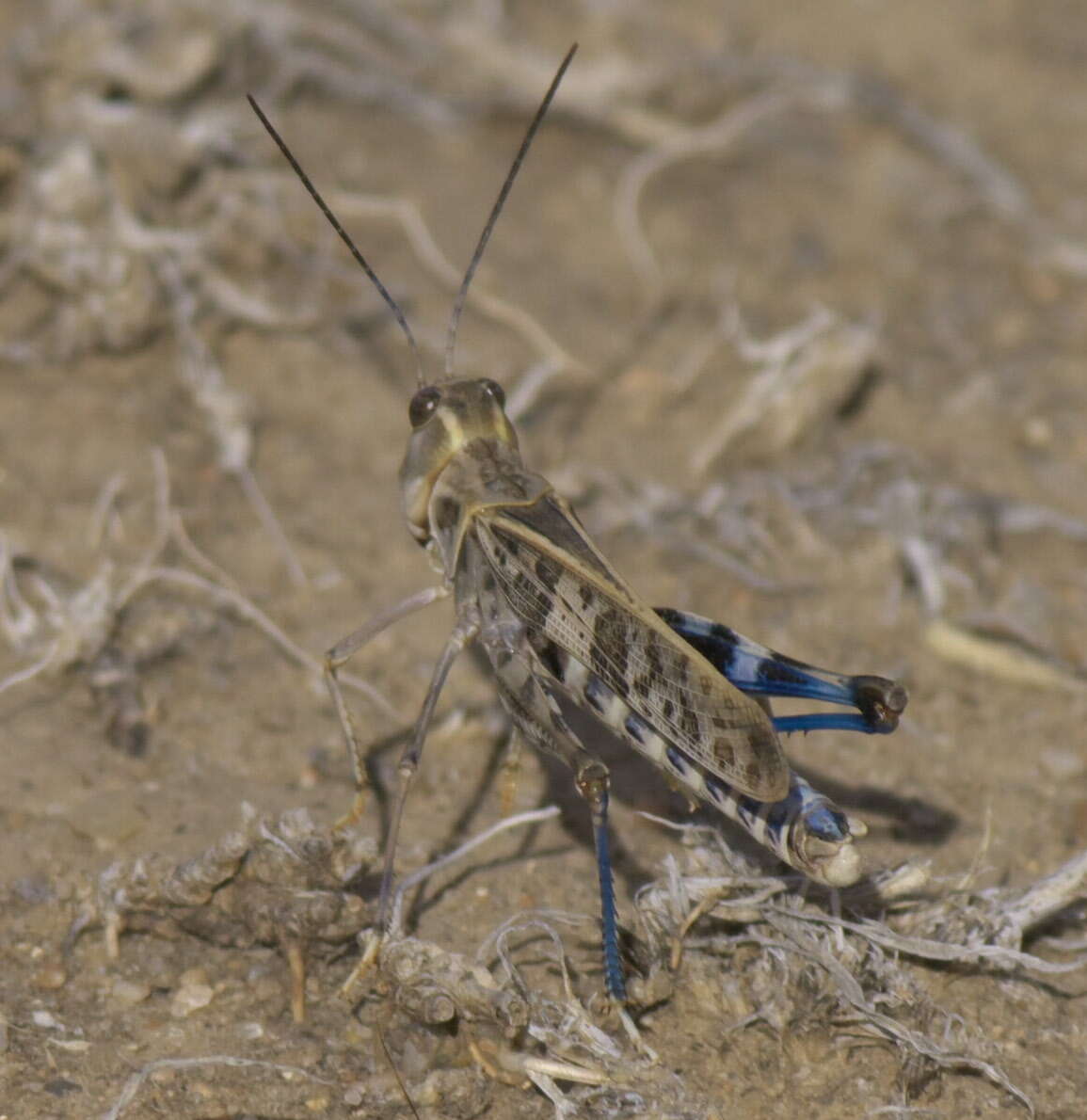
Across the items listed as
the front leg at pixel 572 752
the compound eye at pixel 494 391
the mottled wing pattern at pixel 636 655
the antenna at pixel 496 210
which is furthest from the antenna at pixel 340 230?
the front leg at pixel 572 752

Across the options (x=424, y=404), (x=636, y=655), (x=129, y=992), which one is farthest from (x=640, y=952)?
(x=424, y=404)

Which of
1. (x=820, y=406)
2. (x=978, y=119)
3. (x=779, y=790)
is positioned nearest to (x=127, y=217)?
(x=820, y=406)

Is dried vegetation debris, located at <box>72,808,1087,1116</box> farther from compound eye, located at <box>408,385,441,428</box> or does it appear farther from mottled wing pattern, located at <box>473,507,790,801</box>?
compound eye, located at <box>408,385,441,428</box>

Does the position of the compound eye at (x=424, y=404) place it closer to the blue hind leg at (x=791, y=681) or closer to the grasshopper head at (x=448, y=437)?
the grasshopper head at (x=448, y=437)

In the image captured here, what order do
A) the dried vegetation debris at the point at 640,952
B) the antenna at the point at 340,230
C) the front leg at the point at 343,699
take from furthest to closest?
the front leg at the point at 343,699 → the antenna at the point at 340,230 → the dried vegetation debris at the point at 640,952

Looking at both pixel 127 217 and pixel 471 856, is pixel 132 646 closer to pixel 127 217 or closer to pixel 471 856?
pixel 471 856

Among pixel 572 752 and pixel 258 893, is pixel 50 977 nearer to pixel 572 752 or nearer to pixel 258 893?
pixel 258 893
